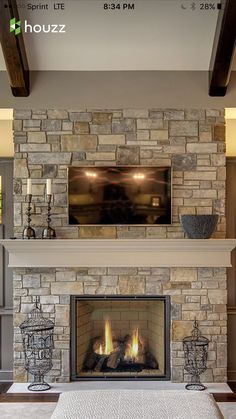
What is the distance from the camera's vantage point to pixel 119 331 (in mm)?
5539

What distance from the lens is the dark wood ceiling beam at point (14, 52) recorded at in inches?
181

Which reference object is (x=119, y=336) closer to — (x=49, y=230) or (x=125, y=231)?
(x=125, y=231)

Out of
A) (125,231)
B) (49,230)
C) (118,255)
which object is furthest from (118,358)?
(49,230)

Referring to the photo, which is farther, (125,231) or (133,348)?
(133,348)

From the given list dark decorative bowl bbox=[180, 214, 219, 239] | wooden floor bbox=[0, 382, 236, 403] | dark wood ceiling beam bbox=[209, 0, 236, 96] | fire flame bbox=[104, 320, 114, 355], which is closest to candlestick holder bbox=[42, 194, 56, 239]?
fire flame bbox=[104, 320, 114, 355]

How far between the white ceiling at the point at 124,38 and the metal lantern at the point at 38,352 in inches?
99.7

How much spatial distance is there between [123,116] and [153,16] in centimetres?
98

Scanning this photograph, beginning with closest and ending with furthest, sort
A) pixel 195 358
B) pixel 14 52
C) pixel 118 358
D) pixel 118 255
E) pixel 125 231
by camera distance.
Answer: pixel 14 52
pixel 195 358
pixel 118 255
pixel 125 231
pixel 118 358

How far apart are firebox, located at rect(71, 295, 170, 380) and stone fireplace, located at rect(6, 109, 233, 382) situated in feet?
0.25

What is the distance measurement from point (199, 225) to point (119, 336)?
1.40 m

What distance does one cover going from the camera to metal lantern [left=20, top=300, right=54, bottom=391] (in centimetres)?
515

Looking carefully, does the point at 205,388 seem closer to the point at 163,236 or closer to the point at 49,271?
the point at 163,236

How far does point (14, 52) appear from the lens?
16.0ft

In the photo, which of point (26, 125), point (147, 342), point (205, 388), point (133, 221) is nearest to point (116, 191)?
point (133, 221)
